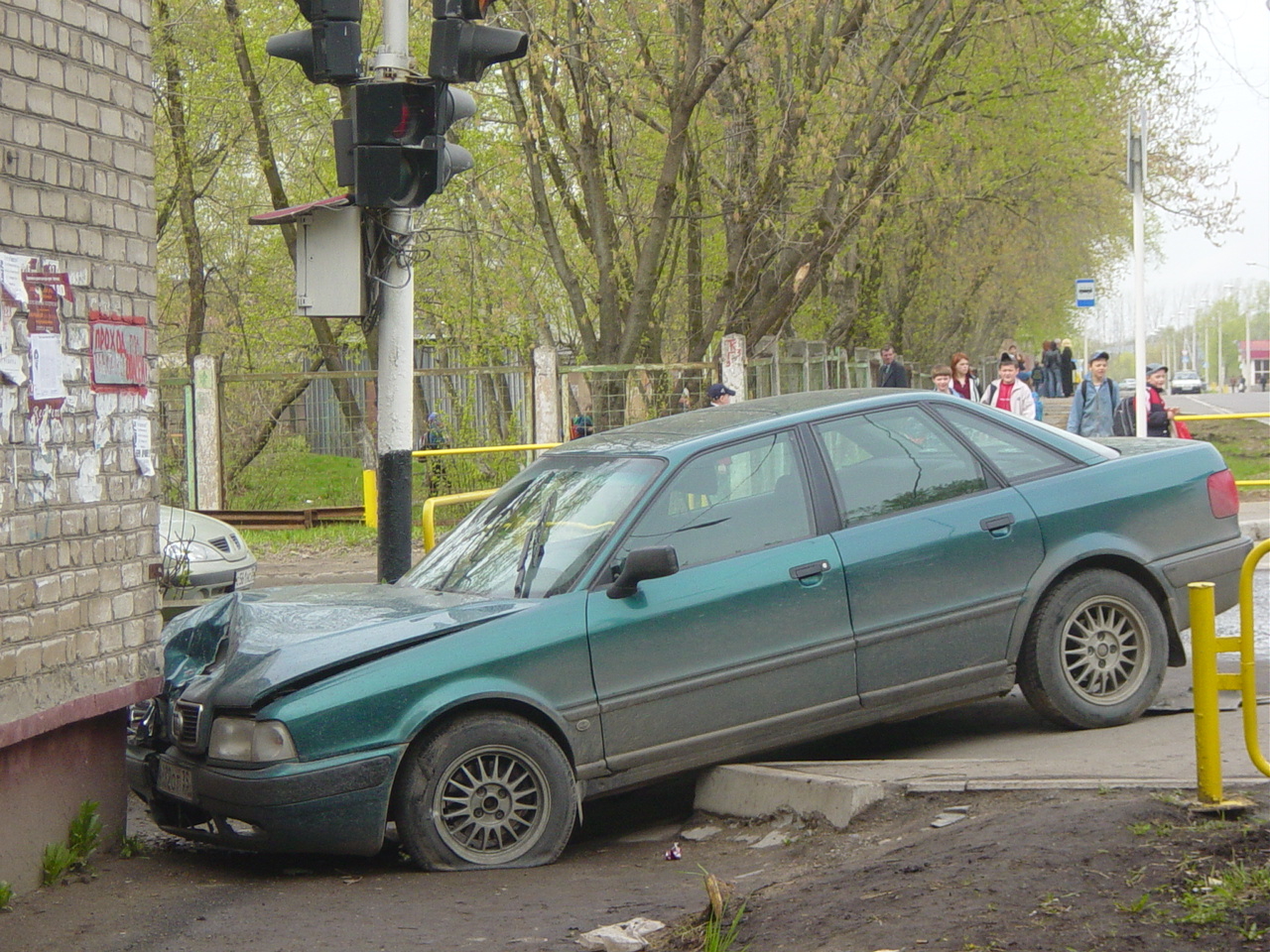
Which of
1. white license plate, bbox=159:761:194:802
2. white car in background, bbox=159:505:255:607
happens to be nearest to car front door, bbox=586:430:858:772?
white license plate, bbox=159:761:194:802

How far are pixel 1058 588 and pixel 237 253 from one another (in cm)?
2270

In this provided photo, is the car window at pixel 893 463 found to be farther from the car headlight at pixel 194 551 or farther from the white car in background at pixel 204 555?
the car headlight at pixel 194 551

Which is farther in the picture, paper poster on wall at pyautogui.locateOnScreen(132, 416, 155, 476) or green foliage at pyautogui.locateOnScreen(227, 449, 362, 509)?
green foliage at pyautogui.locateOnScreen(227, 449, 362, 509)

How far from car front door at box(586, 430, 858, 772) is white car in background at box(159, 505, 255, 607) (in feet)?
17.2

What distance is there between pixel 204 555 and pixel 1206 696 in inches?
319

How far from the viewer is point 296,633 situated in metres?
5.49

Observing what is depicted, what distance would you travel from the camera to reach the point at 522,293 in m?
23.2

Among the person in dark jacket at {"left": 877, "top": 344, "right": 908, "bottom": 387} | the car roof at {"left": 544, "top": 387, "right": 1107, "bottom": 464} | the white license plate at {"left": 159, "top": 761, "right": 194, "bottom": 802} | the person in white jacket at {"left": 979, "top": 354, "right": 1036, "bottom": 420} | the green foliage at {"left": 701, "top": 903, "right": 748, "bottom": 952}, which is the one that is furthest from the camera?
the person in dark jacket at {"left": 877, "top": 344, "right": 908, "bottom": 387}

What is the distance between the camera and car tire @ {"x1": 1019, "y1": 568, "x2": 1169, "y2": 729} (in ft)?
20.9

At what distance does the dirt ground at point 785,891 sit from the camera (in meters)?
3.84

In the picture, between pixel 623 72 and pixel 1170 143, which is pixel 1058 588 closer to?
pixel 623 72

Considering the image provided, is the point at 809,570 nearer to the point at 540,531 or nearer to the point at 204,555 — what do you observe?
the point at 540,531

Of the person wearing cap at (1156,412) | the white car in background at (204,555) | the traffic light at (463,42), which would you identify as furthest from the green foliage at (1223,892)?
the person wearing cap at (1156,412)

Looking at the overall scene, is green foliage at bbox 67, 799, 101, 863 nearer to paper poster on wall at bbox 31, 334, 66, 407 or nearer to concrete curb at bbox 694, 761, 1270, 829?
paper poster on wall at bbox 31, 334, 66, 407
